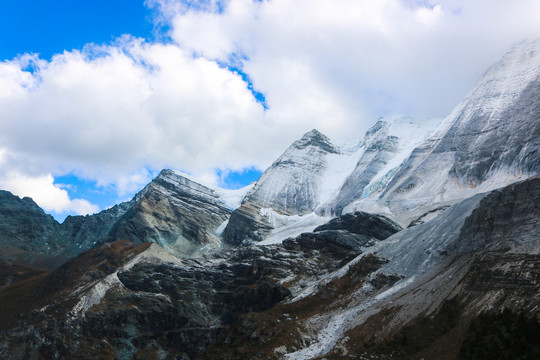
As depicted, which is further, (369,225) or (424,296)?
(369,225)

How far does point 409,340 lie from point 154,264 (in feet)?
409

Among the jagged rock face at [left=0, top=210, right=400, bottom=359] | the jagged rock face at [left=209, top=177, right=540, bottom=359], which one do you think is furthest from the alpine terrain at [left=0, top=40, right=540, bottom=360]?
the jagged rock face at [left=0, top=210, right=400, bottom=359]

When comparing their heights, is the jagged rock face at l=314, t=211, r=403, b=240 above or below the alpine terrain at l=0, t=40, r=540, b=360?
above

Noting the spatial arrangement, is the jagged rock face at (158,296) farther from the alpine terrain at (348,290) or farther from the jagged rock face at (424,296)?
the jagged rock face at (424,296)

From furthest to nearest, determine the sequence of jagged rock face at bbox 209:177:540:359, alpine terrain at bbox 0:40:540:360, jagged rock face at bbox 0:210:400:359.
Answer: jagged rock face at bbox 0:210:400:359 < alpine terrain at bbox 0:40:540:360 < jagged rock face at bbox 209:177:540:359

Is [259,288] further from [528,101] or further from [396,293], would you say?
[528,101]

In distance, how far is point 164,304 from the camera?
158m

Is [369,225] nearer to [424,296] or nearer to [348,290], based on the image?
[348,290]

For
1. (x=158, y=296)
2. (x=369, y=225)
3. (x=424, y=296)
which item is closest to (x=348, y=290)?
(x=424, y=296)

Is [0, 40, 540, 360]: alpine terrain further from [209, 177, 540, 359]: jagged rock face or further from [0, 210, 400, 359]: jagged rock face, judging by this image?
[0, 210, 400, 359]: jagged rock face

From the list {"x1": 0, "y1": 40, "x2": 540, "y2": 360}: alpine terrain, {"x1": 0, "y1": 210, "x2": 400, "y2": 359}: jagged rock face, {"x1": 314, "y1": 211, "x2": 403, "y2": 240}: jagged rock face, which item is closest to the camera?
{"x1": 0, "y1": 40, "x2": 540, "y2": 360}: alpine terrain

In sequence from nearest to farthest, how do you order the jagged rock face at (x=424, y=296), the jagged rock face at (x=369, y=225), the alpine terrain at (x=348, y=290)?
the jagged rock face at (x=424, y=296)
the alpine terrain at (x=348, y=290)
the jagged rock face at (x=369, y=225)

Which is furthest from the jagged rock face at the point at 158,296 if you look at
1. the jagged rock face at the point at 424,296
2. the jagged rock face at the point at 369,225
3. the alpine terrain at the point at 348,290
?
the jagged rock face at the point at 424,296

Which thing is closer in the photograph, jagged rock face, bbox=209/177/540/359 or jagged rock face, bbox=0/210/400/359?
jagged rock face, bbox=209/177/540/359
